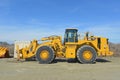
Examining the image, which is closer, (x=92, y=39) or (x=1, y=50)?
(x=92, y=39)

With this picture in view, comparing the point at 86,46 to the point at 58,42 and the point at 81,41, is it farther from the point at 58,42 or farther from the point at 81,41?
the point at 58,42

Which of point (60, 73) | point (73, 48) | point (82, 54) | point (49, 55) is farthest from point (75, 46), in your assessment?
point (60, 73)

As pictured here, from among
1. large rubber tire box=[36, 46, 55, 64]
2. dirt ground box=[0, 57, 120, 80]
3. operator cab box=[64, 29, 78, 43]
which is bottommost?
dirt ground box=[0, 57, 120, 80]

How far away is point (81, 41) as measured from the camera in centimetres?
2377

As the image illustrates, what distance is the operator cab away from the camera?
79.1 ft

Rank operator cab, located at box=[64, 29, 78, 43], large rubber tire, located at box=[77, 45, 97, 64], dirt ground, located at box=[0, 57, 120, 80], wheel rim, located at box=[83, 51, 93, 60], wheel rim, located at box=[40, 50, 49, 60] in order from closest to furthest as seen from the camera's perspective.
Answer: dirt ground, located at box=[0, 57, 120, 80] → large rubber tire, located at box=[77, 45, 97, 64] → wheel rim, located at box=[83, 51, 93, 60] → wheel rim, located at box=[40, 50, 49, 60] → operator cab, located at box=[64, 29, 78, 43]

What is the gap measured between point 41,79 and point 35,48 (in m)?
11.3

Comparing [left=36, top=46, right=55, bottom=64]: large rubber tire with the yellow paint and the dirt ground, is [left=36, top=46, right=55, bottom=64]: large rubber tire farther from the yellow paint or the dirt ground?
the dirt ground

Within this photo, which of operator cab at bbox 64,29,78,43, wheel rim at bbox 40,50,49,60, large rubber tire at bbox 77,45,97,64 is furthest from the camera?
operator cab at bbox 64,29,78,43

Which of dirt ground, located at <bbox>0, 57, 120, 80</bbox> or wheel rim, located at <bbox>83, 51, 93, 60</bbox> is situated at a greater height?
wheel rim, located at <bbox>83, 51, 93, 60</bbox>

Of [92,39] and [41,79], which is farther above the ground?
[92,39]

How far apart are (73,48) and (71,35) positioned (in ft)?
4.16

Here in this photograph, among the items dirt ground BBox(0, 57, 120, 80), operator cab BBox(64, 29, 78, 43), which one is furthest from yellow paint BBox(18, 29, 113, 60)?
dirt ground BBox(0, 57, 120, 80)

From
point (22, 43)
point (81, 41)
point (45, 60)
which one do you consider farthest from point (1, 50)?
point (81, 41)
